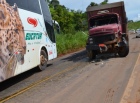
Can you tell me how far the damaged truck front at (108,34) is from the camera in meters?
14.2

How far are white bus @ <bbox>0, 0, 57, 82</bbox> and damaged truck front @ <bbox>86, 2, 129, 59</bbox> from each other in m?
2.50

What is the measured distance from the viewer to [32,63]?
10461mm

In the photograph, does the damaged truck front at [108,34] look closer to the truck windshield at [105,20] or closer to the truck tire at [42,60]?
the truck windshield at [105,20]

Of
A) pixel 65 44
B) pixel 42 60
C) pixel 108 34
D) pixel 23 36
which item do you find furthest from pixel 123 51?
pixel 65 44

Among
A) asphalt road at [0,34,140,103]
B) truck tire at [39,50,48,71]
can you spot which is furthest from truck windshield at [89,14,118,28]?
asphalt road at [0,34,140,103]

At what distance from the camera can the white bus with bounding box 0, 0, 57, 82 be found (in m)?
8.17

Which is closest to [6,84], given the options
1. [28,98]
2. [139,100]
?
[28,98]

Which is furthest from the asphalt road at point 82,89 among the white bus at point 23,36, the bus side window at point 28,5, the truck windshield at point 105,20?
the truck windshield at point 105,20

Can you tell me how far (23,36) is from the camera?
9602 mm

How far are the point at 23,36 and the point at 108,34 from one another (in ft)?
19.5

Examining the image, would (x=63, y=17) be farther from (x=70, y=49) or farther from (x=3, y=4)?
(x=3, y=4)

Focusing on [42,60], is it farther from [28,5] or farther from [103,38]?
[103,38]

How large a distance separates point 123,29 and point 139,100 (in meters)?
10.5

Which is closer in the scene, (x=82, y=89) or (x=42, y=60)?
(x=82, y=89)
